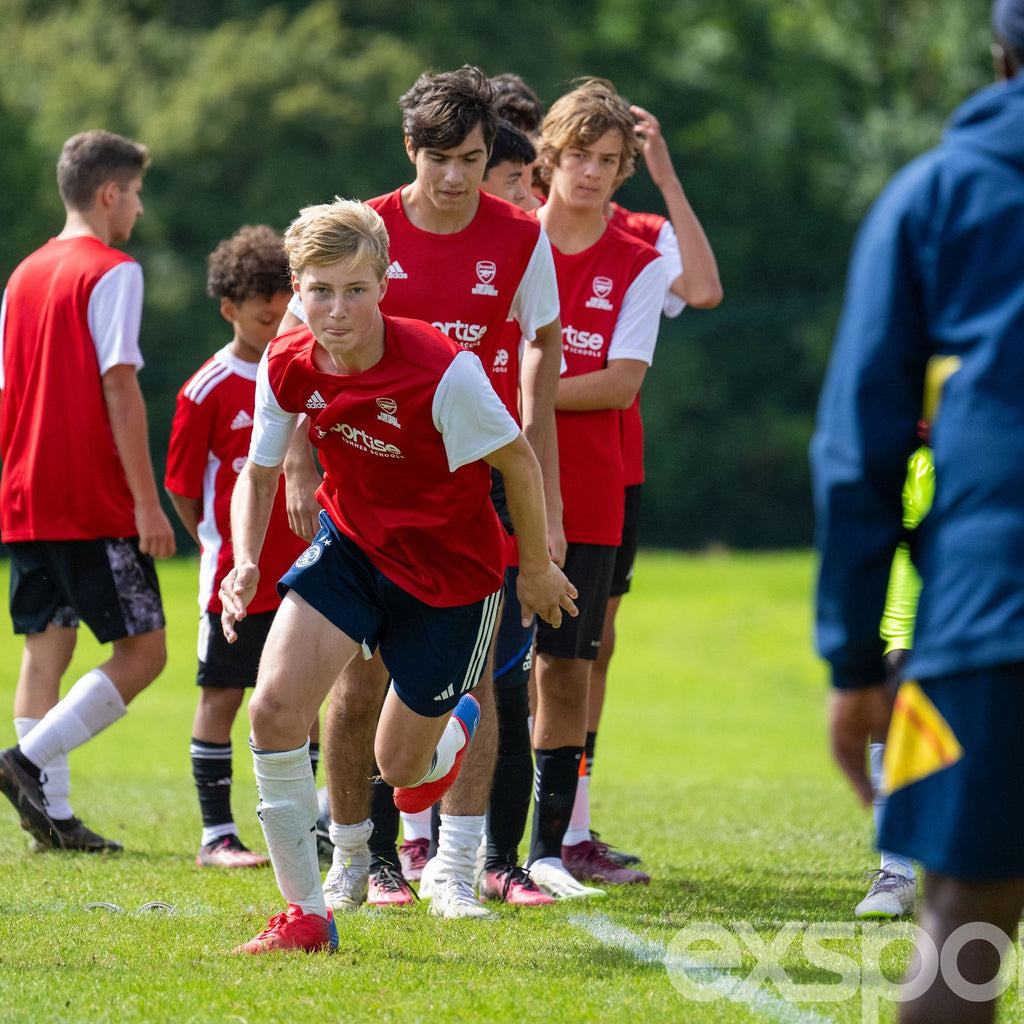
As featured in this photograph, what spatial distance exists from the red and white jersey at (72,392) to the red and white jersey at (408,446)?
219cm

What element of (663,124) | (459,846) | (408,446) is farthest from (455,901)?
(663,124)

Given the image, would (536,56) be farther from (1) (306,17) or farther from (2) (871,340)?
(2) (871,340)

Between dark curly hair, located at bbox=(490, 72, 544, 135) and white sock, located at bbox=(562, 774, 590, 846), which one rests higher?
dark curly hair, located at bbox=(490, 72, 544, 135)

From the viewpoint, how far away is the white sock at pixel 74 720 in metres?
6.32

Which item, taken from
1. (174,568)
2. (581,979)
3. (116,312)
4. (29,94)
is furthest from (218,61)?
(581,979)

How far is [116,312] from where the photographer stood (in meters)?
6.46

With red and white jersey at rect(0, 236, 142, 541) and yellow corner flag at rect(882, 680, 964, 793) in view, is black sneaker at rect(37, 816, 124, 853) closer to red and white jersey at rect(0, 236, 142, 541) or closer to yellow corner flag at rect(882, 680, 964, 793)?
red and white jersey at rect(0, 236, 142, 541)

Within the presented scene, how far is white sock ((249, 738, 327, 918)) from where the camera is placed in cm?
423

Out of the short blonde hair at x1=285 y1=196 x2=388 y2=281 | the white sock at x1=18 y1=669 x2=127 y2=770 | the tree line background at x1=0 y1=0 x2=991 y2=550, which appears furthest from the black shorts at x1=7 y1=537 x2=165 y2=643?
the tree line background at x1=0 y1=0 x2=991 y2=550

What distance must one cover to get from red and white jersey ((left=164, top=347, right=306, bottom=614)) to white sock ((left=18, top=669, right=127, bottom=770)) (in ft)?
1.81

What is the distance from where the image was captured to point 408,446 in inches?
171

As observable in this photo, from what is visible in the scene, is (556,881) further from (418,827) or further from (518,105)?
(518,105)

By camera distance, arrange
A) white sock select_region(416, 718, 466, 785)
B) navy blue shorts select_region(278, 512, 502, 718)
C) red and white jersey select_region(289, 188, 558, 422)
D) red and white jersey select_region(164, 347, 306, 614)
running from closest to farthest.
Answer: navy blue shorts select_region(278, 512, 502, 718), white sock select_region(416, 718, 466, 785), red and white jersey select_region(289, 188, 558, 422), red and white jersey select_region(164, 347, 306, 614)

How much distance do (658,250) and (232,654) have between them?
2434 mm
